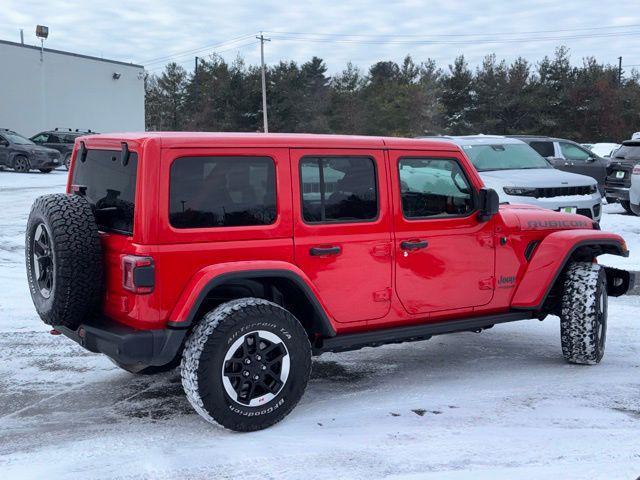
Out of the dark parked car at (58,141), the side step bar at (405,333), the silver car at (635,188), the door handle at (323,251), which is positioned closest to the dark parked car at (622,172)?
the silver car at (635,188)

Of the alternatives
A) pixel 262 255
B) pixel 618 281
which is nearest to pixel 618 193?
pixel 618 281

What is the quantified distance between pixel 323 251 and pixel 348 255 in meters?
0.20

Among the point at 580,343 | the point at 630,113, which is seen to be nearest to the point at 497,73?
the point at 630,113

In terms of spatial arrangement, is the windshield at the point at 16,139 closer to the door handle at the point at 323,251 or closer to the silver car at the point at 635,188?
the silver car at the point at 635,188

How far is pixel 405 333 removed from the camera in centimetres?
493

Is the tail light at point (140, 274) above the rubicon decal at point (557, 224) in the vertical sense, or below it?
below

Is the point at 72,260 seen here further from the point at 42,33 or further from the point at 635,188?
the point at 42,33

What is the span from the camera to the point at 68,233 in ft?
13.7

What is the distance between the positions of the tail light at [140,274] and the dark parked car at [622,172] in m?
13.6

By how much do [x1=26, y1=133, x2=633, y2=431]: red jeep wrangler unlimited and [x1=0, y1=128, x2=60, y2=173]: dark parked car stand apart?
71.1 ft

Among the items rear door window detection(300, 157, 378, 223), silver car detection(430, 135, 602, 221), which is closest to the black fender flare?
rear door window detection(300, 157, 378, 223)

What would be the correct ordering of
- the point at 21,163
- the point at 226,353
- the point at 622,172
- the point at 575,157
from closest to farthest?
the point at 226,353, the point at 622,172, the point at 575,157, the point at 21,163

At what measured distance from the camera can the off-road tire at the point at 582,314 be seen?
5449mm

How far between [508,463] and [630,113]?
5454 centimetres
